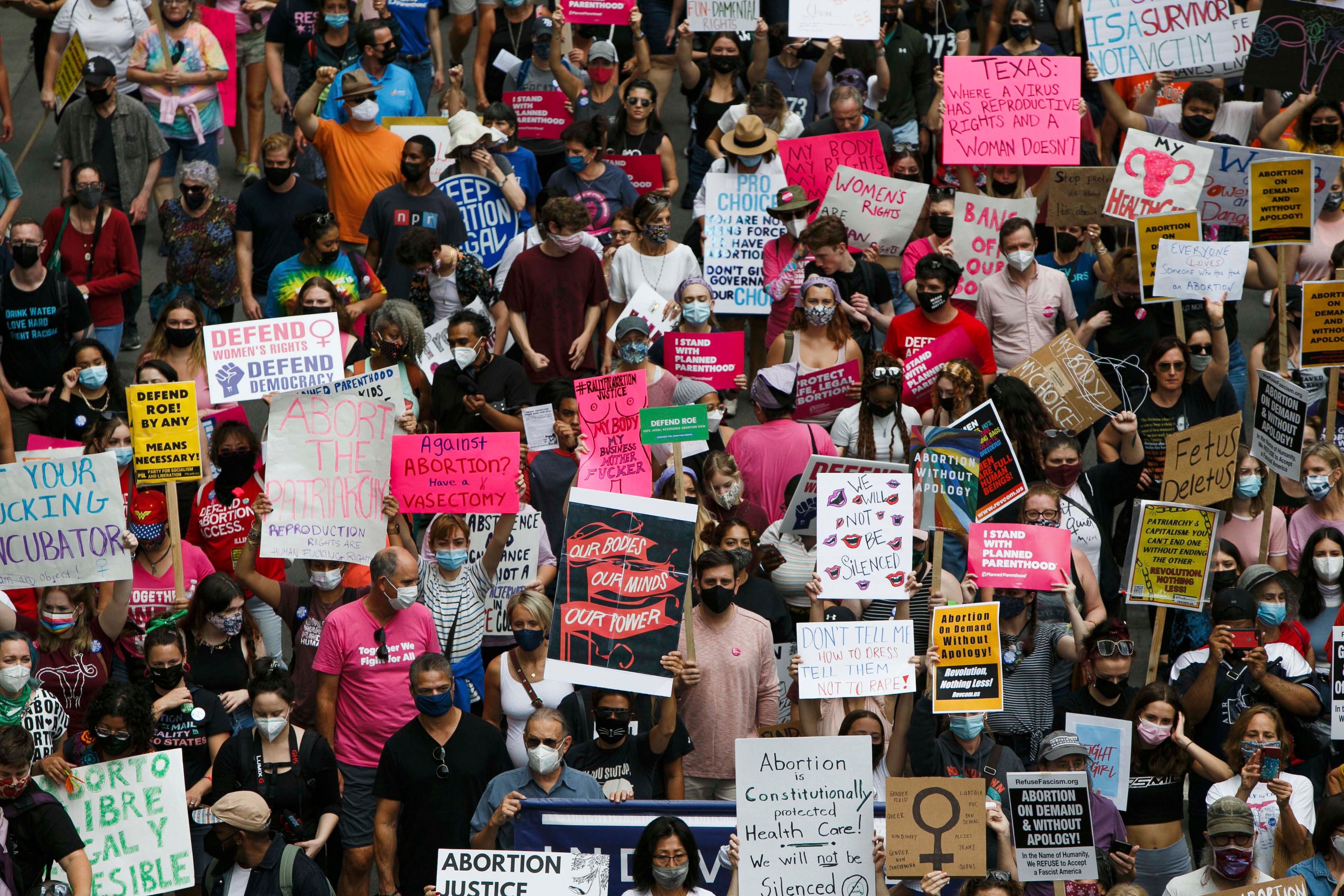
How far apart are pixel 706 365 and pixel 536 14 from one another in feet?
17.0

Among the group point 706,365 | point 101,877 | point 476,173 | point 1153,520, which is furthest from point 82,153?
point 1153,520

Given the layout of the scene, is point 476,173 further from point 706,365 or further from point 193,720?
point 193,720

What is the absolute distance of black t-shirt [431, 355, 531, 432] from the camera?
462 inches

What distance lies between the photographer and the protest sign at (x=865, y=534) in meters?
9.56

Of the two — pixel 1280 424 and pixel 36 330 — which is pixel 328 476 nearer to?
pixel 36 330

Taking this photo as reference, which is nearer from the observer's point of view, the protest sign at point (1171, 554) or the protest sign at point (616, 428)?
the protest sign at point (1171, 554)

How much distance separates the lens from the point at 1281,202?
12.5 m

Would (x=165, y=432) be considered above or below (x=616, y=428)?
above

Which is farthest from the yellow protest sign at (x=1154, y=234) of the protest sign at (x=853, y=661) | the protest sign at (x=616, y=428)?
the protest sign at (x=853, y=661)

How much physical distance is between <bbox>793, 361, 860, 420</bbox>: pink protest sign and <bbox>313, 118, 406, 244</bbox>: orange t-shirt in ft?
13.1

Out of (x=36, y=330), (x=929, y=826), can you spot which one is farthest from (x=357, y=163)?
(x=929, y=826)

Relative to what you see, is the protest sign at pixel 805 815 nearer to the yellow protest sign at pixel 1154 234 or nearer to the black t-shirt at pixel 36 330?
the yellow protest sign at pixel 1154 234

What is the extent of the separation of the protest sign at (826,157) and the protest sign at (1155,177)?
1.85m

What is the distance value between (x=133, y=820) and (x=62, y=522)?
189 cm
